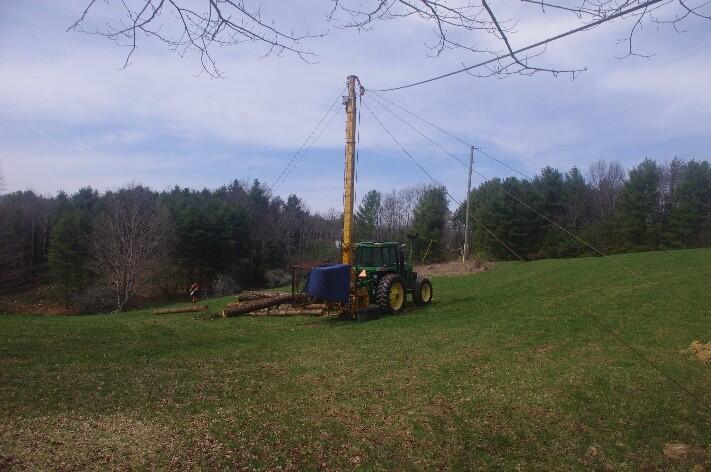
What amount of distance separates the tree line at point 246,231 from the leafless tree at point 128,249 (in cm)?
10

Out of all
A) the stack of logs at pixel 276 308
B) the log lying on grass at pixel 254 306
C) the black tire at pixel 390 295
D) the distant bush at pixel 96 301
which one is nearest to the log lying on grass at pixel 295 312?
the stack of logs at pixel 276 308

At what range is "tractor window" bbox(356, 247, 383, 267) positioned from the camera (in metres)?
17.3

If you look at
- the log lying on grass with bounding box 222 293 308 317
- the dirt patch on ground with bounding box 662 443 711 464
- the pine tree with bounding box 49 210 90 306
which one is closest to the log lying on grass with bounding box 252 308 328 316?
the log lying on grass with bounding box 222 293 308 317

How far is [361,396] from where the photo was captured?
24.3ft

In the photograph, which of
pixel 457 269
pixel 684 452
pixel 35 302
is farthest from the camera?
pixel 35 302

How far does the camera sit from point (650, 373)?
8.99m

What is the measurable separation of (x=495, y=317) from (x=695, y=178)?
42.1m

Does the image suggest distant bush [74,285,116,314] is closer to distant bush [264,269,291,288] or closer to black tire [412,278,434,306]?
distant bush [264,269,291,288]

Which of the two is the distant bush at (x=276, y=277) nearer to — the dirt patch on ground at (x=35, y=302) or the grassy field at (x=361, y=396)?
the dirt patch on ground at (x=35, y=302)

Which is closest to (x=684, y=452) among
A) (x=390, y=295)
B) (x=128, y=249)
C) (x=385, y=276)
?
(x=390, y=295)

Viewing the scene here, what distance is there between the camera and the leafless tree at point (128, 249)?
35.6 meters

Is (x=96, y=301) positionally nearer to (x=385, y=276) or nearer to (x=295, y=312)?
(x=295, y=312)

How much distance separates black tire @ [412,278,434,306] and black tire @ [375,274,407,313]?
96 cm

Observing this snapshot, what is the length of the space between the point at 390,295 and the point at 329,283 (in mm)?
2557
